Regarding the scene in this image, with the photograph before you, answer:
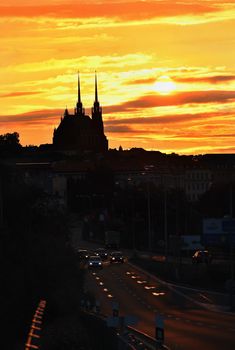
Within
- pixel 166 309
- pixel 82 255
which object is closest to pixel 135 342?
pixel 166 309

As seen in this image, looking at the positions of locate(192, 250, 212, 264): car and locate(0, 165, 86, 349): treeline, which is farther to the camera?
locate(192, 250, 212, 264): car

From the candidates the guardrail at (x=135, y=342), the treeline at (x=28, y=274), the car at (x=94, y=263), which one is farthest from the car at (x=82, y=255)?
the guardrail at (x=135, y=342)

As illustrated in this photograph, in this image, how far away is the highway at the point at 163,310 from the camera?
1496 inches

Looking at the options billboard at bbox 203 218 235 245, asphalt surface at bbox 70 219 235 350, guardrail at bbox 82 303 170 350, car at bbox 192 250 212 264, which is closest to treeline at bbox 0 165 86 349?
guardrail at bbox 82 303 170 350

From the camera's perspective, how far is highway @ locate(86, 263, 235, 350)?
3800cm

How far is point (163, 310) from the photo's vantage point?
52.1 meters

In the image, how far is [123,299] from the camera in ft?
190

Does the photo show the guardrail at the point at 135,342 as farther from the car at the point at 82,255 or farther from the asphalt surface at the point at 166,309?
the car at the point at 82,255

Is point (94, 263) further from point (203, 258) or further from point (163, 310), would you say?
point (163, 310)

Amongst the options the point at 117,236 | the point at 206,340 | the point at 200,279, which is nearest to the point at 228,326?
the point at 206,340

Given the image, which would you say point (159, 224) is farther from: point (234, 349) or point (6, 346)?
point (6, 346)

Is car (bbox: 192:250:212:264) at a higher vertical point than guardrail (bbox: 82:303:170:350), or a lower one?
higher

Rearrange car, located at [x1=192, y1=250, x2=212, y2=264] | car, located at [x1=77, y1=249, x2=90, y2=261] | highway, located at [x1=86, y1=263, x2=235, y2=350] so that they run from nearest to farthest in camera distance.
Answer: highway, located at [x1=86, y1=263, x2=235, y2=350] < car, located at [x1=77, y1=249, x2=90, y2=261] < car, located at [x1=192, y1=250, x2=212, y2=264]

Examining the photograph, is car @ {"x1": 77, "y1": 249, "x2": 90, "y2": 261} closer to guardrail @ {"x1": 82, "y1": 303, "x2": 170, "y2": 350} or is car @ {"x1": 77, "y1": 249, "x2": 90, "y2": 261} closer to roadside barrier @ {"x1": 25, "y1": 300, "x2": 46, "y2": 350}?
guardrail @ {"x1": 82, "y1": 303, "x2": 170, "y2": 350}
